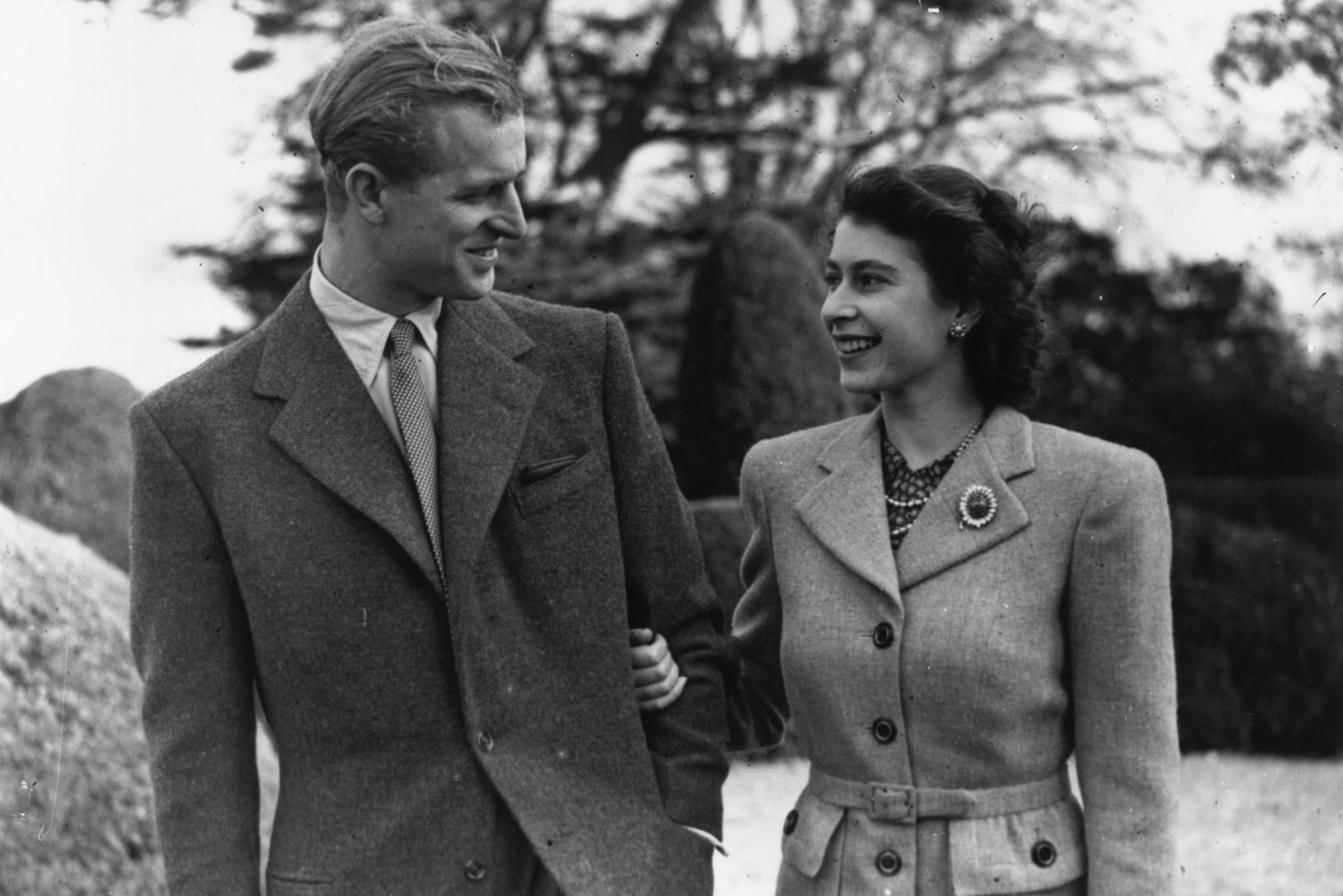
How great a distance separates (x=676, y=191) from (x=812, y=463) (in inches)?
305

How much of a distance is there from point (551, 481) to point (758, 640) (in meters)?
0.52

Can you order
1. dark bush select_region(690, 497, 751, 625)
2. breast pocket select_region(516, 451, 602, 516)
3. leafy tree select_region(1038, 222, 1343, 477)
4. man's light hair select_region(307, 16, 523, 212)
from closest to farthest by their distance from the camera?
man's light hair select_region(307, 16, 523, 212) < breast pocket select_region(516, 451, 602, 516) < dark bush select_region(690, 497, 751, 625) < leafy tree select_region(1038, 222, 1343, 477)

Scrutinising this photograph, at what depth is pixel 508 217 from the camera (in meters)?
2.49

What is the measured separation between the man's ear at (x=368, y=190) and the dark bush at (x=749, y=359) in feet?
20.0

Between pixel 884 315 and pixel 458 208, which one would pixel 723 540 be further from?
pixel 458 208

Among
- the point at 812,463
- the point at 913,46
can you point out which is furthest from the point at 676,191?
the point at 812,463

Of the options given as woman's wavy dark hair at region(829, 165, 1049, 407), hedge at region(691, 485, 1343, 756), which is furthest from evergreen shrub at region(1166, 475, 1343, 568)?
woman's wavy dark hair at region(829, 165, 1049, 407)

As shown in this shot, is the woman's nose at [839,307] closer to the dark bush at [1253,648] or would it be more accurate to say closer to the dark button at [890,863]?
the dark button at [890,863]

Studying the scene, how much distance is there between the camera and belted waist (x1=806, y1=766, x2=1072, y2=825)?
2508 mm

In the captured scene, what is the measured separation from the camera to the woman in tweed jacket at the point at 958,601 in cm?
247

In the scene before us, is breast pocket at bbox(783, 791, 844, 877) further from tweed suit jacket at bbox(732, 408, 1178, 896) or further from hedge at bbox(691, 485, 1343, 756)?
hedge at bbox(691, 485, 1343, 756)

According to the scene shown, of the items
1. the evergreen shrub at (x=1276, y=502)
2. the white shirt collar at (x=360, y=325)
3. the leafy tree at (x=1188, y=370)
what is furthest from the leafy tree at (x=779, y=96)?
the white shirt collar at (x=360, y=325)

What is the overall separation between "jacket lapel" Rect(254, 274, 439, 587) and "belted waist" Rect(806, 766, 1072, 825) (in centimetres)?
79

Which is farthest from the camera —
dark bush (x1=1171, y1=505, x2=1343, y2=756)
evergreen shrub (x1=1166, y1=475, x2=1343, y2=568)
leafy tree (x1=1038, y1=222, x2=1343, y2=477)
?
leafy tree (x1=1038, y1=222, x2=1343, y2=477)
